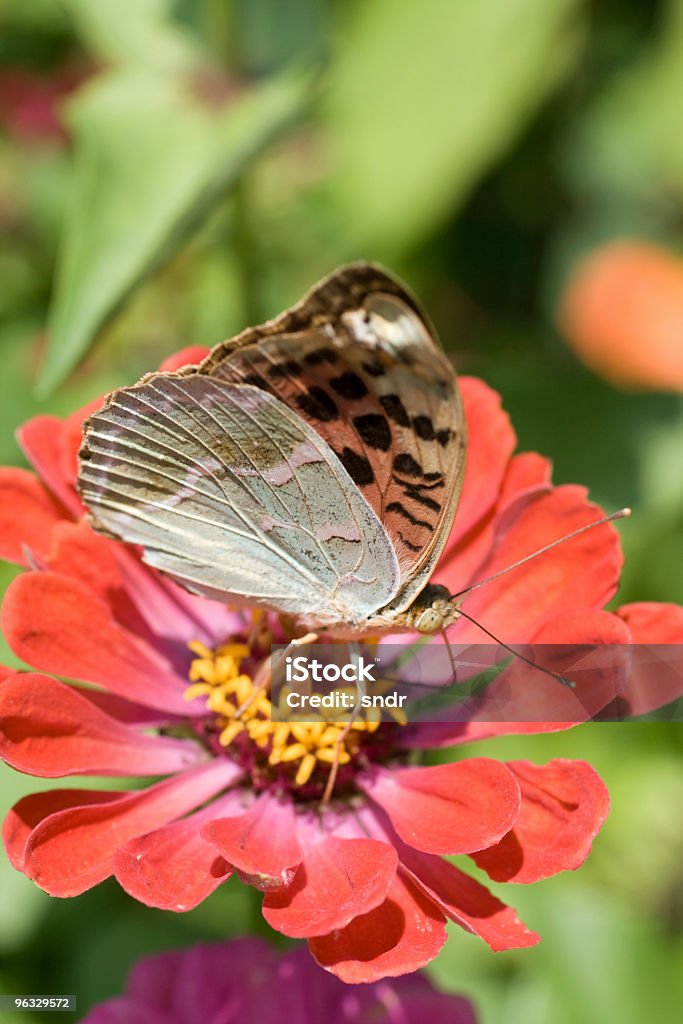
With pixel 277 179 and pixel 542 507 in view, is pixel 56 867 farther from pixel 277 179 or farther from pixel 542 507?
pixel 277 179

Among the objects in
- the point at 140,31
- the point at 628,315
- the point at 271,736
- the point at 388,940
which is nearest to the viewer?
the point at 388,940

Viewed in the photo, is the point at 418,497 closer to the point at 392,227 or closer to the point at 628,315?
the point at 392,227

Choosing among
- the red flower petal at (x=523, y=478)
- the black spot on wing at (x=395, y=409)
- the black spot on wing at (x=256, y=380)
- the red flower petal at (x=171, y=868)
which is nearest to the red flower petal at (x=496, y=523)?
the red flower petal at (x=523, y=478)

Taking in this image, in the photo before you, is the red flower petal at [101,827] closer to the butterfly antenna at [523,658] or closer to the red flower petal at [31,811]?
the red flower petal at [31,811]

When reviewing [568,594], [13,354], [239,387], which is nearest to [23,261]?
[13,354]

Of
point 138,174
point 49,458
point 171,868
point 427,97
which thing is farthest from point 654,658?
point 427,97
